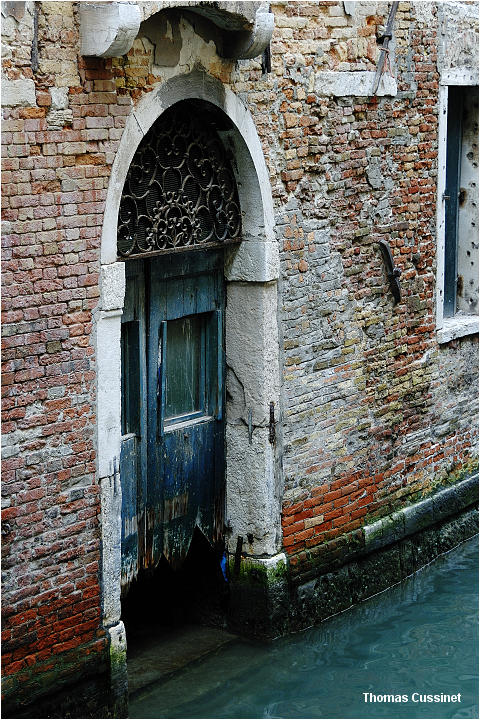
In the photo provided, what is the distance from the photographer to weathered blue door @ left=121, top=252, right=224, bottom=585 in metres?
6.07

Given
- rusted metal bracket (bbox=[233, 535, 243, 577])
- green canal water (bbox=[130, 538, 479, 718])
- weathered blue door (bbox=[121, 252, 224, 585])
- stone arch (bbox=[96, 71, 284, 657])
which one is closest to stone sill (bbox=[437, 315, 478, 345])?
green canal water (bbox=[130, 538, 479, 718])

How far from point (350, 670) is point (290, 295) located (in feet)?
6.78

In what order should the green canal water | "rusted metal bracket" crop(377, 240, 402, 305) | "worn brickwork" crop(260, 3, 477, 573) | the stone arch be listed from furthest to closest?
"rusted metal bracket" crop(377, 240, 402, 305), "worn brickwork" crop(260, 3, 477, 573), the green canal water, the stone arch

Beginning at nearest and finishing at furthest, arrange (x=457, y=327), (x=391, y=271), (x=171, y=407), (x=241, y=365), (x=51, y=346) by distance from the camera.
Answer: (x=51, y=346), (x=171, y=407), (x=241, y=365), (x=391, y=271), (x=457, y=327)

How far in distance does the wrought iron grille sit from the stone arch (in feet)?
0.36

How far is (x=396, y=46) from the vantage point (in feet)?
24.2

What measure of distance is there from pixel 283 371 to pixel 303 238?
753 millimetres

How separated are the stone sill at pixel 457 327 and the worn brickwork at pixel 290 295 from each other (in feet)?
0.30

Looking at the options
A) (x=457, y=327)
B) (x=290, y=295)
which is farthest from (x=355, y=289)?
(x=457, y=327)

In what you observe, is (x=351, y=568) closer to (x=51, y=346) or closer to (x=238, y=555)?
(x=238, y=555)

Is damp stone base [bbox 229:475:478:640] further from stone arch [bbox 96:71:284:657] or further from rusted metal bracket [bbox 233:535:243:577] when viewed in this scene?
stone arch [bbox 96:71:284:657]

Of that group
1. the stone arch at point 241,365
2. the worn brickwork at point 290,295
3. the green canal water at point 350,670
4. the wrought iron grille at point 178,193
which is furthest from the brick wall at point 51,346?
the green canal water at point 350,670

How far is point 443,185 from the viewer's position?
316 inches

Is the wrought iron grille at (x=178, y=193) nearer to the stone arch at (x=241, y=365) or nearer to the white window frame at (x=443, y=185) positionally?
the stone arch at (x=241, y=365)
